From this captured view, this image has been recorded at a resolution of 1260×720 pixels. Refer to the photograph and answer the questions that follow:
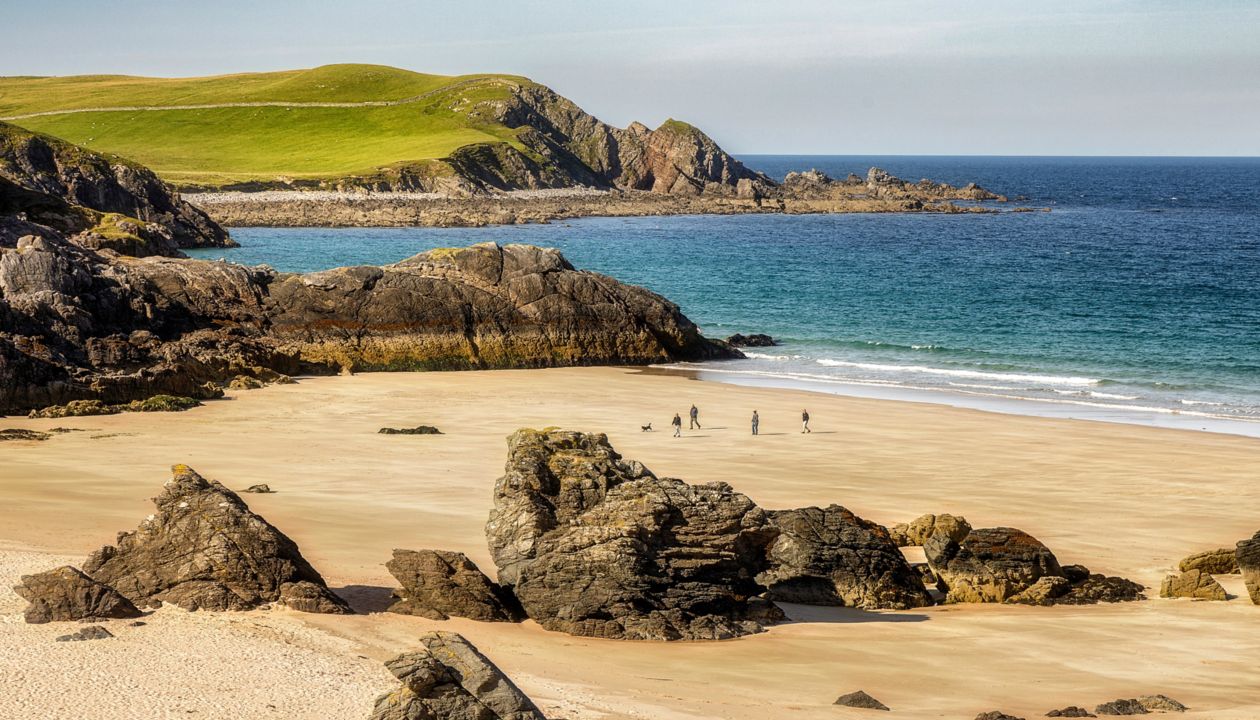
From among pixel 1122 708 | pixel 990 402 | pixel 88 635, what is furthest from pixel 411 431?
pixel 1122 708

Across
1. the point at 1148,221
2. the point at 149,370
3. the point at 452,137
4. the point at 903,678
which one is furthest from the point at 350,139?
the point at 903,678

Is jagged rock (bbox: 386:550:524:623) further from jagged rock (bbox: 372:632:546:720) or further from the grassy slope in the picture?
the grassy slope

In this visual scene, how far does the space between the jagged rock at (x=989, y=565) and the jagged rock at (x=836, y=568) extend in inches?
25.5

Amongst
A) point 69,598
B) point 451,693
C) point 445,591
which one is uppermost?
point 451,693

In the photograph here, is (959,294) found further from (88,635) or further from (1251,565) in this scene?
(88,635)

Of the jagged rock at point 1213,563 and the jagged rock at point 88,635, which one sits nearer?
the jagged rock at point 88,635

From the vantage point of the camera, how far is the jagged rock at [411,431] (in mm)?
31922

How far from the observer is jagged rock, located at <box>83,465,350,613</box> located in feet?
51.3

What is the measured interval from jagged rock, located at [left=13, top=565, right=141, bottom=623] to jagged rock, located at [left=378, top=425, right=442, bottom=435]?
16792 millimetres

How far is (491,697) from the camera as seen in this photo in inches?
450

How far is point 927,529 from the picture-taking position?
22.1m

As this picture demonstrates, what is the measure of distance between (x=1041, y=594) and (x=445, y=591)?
9.48m

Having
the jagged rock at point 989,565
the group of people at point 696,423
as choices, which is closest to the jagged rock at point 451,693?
the jagged rock at point 989,565

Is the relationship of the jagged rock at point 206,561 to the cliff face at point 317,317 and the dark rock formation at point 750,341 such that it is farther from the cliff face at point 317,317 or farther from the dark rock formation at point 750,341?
the dark rock formation at point 750,341
